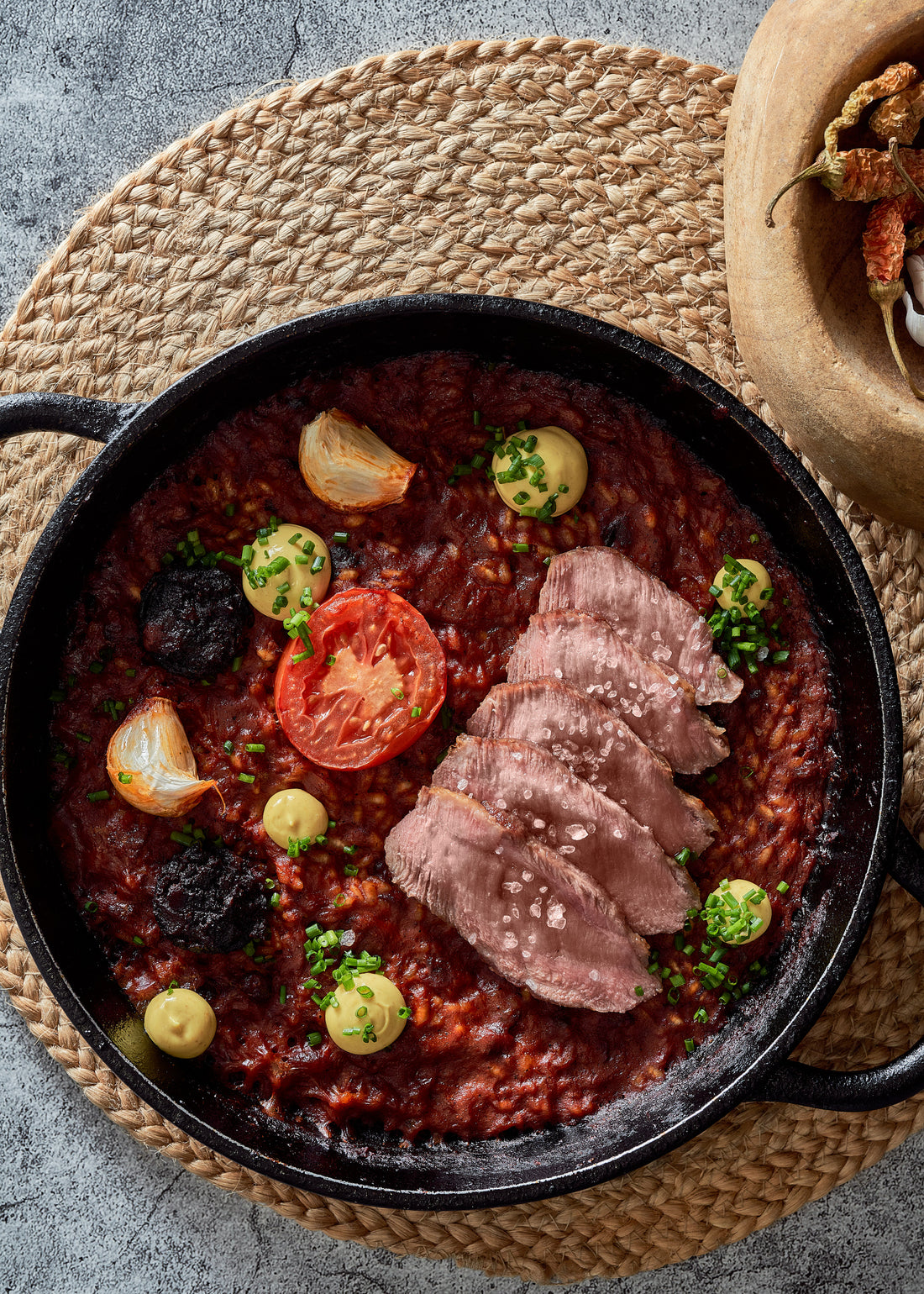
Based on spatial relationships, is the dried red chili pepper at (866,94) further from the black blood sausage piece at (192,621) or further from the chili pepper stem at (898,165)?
the black blood sausage piece at (192,621)

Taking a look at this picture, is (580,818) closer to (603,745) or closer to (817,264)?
(603,745)

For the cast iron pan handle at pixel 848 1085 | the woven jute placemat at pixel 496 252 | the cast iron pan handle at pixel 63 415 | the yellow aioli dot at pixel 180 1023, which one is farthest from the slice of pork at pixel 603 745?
the cast iron pan handle at pixel 63 415

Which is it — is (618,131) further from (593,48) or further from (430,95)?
(430,95)

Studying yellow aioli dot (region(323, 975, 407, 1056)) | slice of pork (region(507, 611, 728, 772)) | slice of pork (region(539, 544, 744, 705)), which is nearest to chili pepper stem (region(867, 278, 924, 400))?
slice of pork (region(539, 544, 744, 705))

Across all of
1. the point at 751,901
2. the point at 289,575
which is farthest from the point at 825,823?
the point at 289,575

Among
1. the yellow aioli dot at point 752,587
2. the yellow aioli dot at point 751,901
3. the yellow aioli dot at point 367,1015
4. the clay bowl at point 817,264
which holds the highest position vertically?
the clay bowl at point 817,264

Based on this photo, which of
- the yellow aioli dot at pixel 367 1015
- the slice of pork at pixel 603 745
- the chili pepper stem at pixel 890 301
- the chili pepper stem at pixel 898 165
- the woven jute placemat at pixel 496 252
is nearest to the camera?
the chili pepper stem at pixel 898 165

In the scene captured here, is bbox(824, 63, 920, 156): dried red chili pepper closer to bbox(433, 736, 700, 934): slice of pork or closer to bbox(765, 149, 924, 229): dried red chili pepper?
bbox(765, 149, 924, 229): dried red chili pepper
